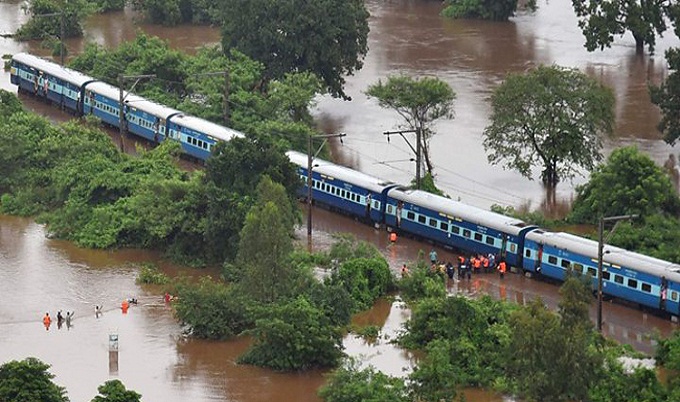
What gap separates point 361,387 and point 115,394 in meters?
6.25

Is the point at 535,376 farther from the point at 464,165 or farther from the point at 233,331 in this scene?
the point at 464,165

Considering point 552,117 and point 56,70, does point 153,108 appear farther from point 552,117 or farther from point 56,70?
point 552,117

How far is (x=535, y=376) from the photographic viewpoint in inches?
1423

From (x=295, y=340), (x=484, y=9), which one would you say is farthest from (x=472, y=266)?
(x=484, y=9)

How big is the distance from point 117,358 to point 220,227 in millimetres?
7977

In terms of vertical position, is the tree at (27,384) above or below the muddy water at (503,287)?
above

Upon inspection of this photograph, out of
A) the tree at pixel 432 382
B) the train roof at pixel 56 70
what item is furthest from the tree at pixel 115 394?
the train roof at pixel 56 70

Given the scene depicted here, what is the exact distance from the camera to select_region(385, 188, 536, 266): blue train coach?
52.8 metres

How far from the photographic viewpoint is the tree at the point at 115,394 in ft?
129

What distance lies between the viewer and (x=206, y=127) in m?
64.9

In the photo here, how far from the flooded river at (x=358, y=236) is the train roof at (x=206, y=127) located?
557cm

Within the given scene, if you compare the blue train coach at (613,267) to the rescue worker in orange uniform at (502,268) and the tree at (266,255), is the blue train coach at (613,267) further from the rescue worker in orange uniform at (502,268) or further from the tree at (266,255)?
the tree at (266,255)

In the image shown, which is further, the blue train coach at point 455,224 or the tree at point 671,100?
the tree at point 671,100

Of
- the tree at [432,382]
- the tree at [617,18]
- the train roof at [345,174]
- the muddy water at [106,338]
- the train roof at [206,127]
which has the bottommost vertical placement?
the muddy water at [106,338]
